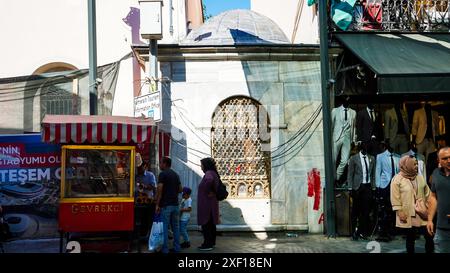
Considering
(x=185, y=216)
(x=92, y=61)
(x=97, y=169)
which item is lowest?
(x=185, y=216)

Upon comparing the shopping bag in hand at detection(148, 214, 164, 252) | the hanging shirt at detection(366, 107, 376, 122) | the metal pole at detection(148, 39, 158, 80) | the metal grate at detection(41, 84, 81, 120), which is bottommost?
the shopping bag in hand at detection(148, 214, 164, 252)

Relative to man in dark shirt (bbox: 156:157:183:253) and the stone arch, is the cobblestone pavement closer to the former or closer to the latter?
man in dark shirt (bbox: 156:157:183:253)

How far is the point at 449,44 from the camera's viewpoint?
11.4 m

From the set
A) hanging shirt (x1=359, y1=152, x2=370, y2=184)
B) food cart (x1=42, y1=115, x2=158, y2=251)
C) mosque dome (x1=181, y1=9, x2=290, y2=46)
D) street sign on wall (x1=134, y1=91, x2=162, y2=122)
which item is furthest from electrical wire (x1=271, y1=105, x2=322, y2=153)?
food cart (x1=42, y1=115, x2=158, y2=251)

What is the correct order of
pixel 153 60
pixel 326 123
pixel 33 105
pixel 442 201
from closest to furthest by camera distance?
pixel 442 201
pixel 326 123
pixel 153 60
pixel 33 105

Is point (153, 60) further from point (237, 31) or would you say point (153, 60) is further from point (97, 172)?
point (97, 172)

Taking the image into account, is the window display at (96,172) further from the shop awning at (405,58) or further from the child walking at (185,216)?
the shop awning at (405,58)

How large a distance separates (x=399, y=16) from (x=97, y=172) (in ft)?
25.3

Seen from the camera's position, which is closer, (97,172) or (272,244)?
(97,172)

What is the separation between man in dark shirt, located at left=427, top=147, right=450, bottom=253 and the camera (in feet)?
20.3

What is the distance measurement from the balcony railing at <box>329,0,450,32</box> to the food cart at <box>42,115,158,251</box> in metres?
5.71

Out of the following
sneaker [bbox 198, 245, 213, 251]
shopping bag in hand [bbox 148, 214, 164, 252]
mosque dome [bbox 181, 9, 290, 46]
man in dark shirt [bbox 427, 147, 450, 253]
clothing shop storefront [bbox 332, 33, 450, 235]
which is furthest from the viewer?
mosque dome [bbox 181, 9, 290, 46]

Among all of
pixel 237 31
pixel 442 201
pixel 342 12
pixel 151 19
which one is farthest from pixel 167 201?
pixel 342 12

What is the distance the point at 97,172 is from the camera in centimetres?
882
